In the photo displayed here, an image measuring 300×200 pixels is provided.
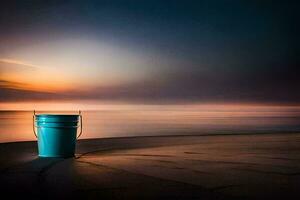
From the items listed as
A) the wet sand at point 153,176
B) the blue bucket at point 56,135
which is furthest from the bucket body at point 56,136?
the wet sand at point 153,176

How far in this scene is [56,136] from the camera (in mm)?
8383

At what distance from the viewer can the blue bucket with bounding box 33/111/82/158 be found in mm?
8344

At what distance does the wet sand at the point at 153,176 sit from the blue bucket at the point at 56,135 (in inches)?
10.6

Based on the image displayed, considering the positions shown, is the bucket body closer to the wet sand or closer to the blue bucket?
the blue bucket

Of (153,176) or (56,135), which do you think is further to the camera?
(56,135)

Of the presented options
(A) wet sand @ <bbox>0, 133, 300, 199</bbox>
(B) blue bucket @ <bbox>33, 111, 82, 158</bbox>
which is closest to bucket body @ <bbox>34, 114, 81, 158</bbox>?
(B) blue bucket @ <bbox>33, 111, 82, 158</bbox>

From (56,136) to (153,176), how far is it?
2.93 metres

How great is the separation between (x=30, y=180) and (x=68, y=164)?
1.63m

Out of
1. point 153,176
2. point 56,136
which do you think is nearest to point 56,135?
point 56,136

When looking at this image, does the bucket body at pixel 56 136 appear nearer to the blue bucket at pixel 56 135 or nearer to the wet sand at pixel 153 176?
the blue bucket at pixel 56 135

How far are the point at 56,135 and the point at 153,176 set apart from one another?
9.61ft

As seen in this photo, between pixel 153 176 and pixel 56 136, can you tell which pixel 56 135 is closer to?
pixel 56 136

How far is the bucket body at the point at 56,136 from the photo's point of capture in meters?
8.34

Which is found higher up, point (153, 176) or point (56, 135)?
point (56, 135)
